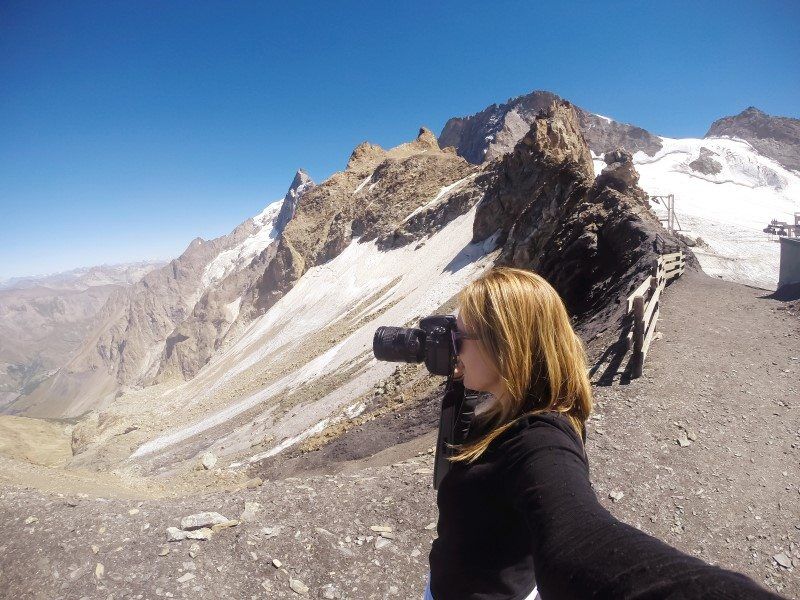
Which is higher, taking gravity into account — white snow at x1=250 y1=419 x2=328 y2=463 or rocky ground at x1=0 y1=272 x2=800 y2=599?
rocky ground at x1=0 y1=272 x2=800 y2=599

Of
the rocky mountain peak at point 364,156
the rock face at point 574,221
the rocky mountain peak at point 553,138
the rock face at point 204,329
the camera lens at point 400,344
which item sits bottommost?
the rock face at point 204,329

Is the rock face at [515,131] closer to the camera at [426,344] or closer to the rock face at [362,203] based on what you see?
the rock face at [362,203]

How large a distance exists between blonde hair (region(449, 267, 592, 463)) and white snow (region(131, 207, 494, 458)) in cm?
1595

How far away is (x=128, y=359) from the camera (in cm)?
19850

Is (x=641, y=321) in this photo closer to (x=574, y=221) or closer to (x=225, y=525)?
(x=225, y=525)

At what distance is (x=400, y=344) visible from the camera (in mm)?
2359

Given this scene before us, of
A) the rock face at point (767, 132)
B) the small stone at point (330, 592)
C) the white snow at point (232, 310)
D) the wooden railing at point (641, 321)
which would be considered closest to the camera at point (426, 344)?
the small stone at point (330, 592)

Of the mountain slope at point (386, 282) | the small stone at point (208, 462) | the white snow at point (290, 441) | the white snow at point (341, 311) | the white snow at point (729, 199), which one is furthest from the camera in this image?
the white snow at point (341, 311)

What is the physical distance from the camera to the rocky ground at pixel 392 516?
161 inches

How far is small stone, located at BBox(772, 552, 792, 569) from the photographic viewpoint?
159 inches

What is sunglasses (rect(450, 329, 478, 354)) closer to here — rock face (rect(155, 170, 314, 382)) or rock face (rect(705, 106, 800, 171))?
rock face (rect(705, 106, 800, 171))

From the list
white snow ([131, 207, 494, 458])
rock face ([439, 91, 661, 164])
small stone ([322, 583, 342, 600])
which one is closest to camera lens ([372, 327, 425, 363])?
small stone ([322, 583, 342, 600])

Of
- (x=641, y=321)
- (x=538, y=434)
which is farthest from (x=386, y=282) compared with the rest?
(x=538, y=434)

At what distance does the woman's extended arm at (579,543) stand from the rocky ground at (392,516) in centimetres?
354
